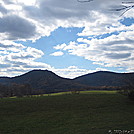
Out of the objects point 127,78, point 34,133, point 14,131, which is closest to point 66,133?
point 34,133

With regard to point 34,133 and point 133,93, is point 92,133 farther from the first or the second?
point 133,93

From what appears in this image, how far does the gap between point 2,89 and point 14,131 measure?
11457 centimetres

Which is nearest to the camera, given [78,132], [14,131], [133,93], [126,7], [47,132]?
[126,7]

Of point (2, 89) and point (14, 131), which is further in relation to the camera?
point (2, 89)

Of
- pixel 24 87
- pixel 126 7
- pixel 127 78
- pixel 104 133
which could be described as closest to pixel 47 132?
pixel 104 133

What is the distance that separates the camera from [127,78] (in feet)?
144

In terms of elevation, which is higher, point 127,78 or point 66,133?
point 127,78

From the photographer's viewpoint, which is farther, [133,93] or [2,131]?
[133,93]

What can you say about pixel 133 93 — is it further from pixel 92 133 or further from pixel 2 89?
pixel 2 89

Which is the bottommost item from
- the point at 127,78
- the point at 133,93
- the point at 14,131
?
the point at 14,131

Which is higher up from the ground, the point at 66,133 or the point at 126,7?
the point at 126,7

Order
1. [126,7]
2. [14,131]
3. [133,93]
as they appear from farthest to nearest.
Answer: [133,93] < [14,131] < [126,7]

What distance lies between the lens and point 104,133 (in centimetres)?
1579

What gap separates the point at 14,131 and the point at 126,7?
20671 millimetres
